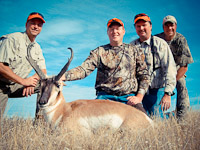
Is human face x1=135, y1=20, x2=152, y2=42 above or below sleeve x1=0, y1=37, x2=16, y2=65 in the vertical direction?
above

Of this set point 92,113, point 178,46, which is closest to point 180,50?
point 178,46

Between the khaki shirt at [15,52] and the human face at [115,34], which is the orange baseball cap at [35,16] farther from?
the human face at [115,34]

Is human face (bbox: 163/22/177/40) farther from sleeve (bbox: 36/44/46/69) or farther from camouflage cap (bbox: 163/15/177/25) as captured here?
sleeve (bbox: 36/44/46/69)

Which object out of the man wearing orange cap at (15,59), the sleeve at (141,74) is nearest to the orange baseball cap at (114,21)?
the sleeve at (141,74)

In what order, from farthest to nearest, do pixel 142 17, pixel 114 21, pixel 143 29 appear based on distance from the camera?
pixel 143 29, pixel 142 17, pixel 114 21

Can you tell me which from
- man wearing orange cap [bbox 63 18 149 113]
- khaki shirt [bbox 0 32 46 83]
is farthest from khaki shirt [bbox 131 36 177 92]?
khaki shirt [bbox 0 32 46 83]

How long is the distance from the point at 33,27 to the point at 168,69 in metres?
4.63

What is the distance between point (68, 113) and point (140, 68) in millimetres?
2734

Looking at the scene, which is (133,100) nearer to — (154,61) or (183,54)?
(154,61)

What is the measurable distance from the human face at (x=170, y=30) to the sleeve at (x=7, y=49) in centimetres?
562

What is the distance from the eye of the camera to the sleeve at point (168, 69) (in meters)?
6.36

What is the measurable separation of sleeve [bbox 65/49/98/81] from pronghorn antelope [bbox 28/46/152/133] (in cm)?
84

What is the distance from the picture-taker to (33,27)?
261 inches

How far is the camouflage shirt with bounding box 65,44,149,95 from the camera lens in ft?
19.2
